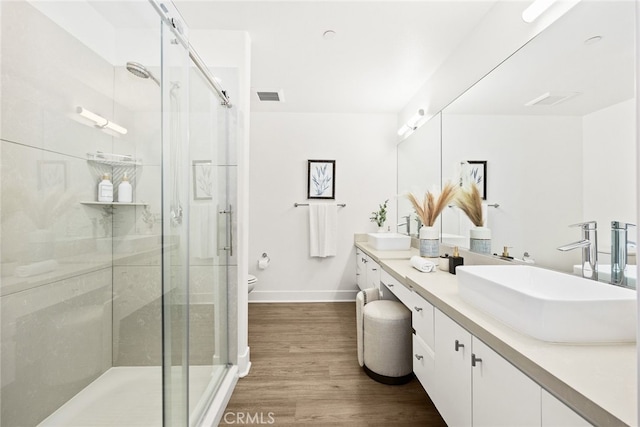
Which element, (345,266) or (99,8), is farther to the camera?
(345,266)

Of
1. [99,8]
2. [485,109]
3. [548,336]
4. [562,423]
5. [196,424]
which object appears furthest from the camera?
[485,109]

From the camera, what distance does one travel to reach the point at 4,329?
100 centimetres

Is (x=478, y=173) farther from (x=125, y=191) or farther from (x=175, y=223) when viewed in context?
(x=125, y=191)

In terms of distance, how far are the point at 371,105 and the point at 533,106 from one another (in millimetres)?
2086

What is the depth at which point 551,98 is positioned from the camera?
1.30m

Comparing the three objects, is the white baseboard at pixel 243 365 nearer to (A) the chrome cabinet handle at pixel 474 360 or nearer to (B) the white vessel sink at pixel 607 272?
(A) the chrome cabinet handle at pixel 474 360

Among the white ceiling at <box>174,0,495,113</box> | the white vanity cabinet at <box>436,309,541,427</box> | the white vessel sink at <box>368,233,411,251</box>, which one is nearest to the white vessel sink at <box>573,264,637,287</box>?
the white vanity cabinet at <box>436,309,541,427</box>

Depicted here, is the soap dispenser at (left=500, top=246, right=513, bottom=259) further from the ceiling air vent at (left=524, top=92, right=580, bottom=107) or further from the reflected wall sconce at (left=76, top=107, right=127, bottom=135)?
the reflected wall sconce at (left=76, top=107, right=127, bottom=135)

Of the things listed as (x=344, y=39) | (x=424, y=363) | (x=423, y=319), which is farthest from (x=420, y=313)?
(x=344, y=39)

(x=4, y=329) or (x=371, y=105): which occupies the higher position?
(x=371, y=105)

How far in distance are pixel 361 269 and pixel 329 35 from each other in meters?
2.23

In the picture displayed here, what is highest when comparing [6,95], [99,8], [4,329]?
[99,8]

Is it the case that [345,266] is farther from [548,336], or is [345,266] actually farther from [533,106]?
[548,336]

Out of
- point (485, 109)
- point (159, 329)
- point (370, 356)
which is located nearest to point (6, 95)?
point (159, 329)
